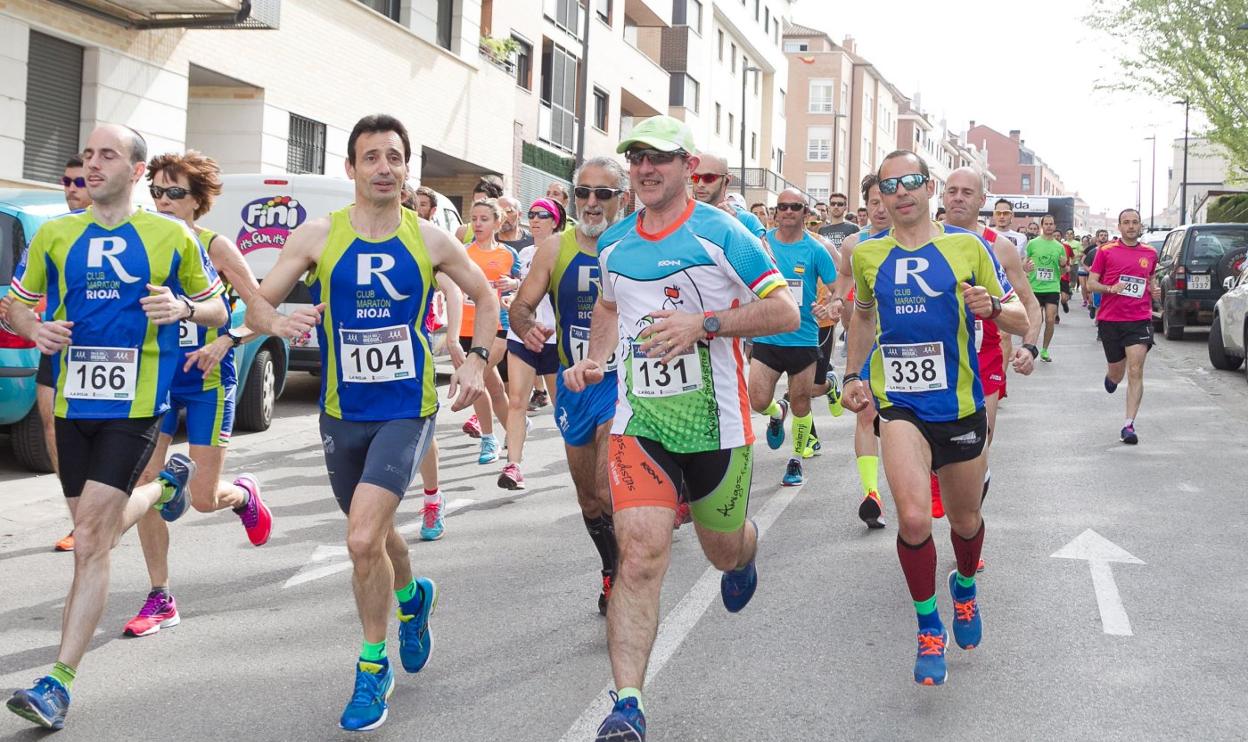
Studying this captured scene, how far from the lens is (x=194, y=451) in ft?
19.8

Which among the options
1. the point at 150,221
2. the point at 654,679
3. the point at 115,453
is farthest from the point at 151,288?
the point at 654,679

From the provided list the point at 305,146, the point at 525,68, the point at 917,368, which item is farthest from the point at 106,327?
the point at 525,68

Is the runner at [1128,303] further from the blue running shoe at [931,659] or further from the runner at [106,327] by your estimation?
the runner at [106,327]

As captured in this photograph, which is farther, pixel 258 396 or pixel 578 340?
pixel 258 396

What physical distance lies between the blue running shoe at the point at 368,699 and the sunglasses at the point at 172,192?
266 centimetres

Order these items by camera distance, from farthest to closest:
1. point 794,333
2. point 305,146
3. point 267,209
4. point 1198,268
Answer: point 1198,268 → point 305,146 → point 267,209 → point 794,333

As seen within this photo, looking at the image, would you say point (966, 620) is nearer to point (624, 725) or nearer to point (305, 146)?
point (624, 725)

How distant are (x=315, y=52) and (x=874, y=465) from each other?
1545 centimetres

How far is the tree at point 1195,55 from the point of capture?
31.6m

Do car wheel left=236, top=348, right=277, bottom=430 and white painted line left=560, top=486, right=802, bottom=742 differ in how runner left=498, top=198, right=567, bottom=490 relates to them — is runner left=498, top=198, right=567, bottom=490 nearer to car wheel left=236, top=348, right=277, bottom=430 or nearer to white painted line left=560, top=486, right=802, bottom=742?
white painted line left=560, top=486, right=802, bottom=742

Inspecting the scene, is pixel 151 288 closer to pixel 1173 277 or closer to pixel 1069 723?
pixel 1069 723

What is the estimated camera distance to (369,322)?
4645mm

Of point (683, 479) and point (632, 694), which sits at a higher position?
point (683, 479)

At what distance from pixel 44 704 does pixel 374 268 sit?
176 centimetres
